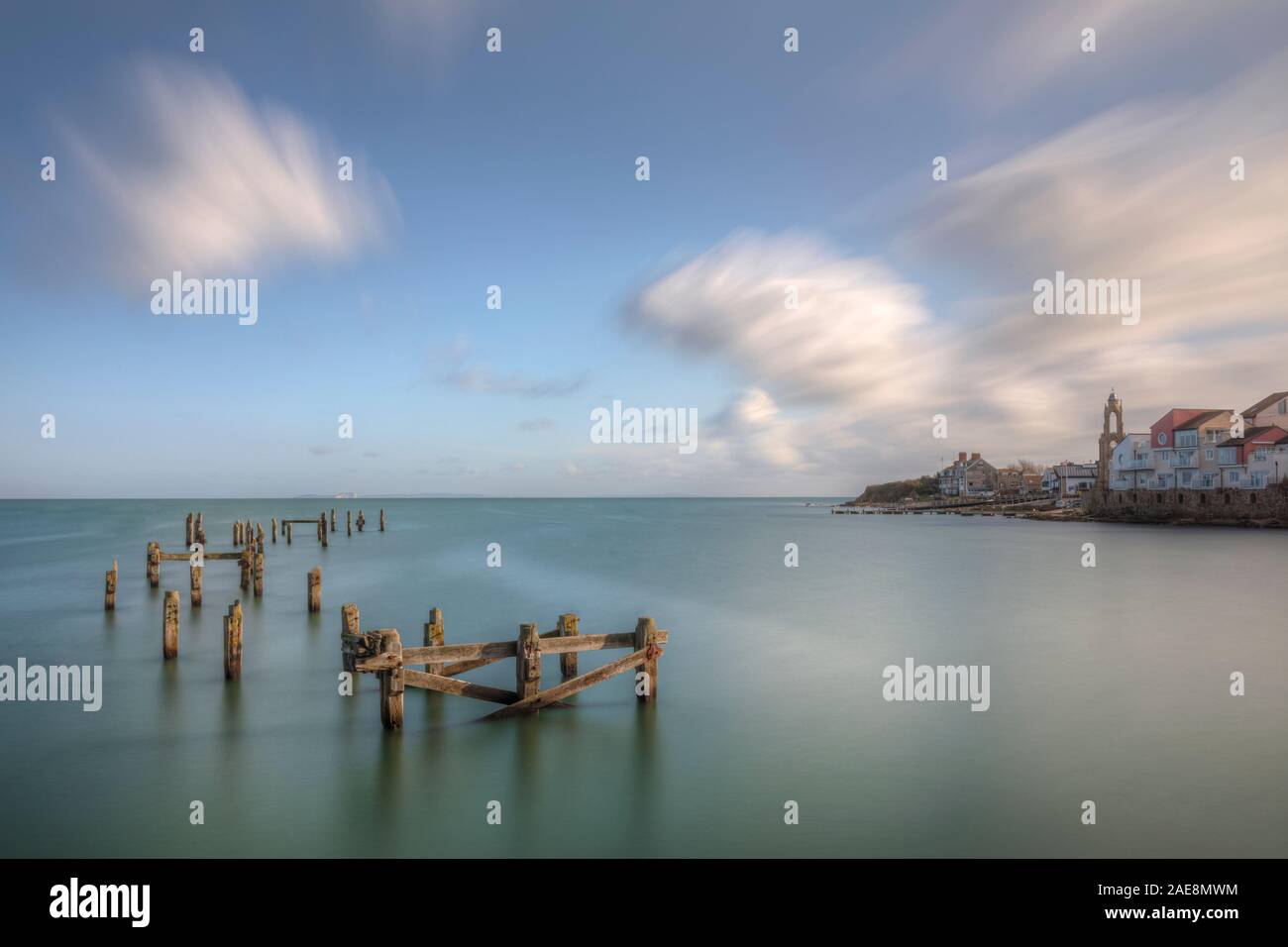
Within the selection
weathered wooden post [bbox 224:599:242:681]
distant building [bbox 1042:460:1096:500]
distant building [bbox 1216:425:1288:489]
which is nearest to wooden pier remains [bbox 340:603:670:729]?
weathered wooden post [bbox 224:599:242:681]

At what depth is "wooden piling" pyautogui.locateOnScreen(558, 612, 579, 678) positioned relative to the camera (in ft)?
46.9

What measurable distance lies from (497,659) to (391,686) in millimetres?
2106

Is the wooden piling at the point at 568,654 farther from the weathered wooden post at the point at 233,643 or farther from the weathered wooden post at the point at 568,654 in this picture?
the weathered wooden post at the point at 233,643

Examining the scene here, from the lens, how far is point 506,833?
9.39m

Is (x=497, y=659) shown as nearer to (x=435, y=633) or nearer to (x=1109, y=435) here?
(x=435, y=633)

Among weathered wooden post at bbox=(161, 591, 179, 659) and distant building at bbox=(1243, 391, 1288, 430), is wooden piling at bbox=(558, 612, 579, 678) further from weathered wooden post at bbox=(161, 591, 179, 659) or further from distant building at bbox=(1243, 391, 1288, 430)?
distant building at bbox=(1243, 391, 1288, 430)

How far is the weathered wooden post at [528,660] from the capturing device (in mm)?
12562

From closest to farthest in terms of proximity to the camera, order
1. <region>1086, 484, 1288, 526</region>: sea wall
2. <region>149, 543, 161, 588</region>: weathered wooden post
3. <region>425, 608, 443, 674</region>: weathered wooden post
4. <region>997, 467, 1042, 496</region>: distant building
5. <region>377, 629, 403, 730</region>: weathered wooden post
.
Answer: <region>377, 629, 403, 730</region>: weathered wooden post, <region>425, 608, 443, 674</region>: weathered wooden post, <region>149, 543, 161, 588</region>: weathered wooden post, <region>1086, 484, 1288, 526</region>: sea wall, <region>997, 467, 1042, 496</region>: distant building

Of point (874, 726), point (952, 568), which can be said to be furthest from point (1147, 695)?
point (952, 568)

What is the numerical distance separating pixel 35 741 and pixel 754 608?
2207 centimetres
